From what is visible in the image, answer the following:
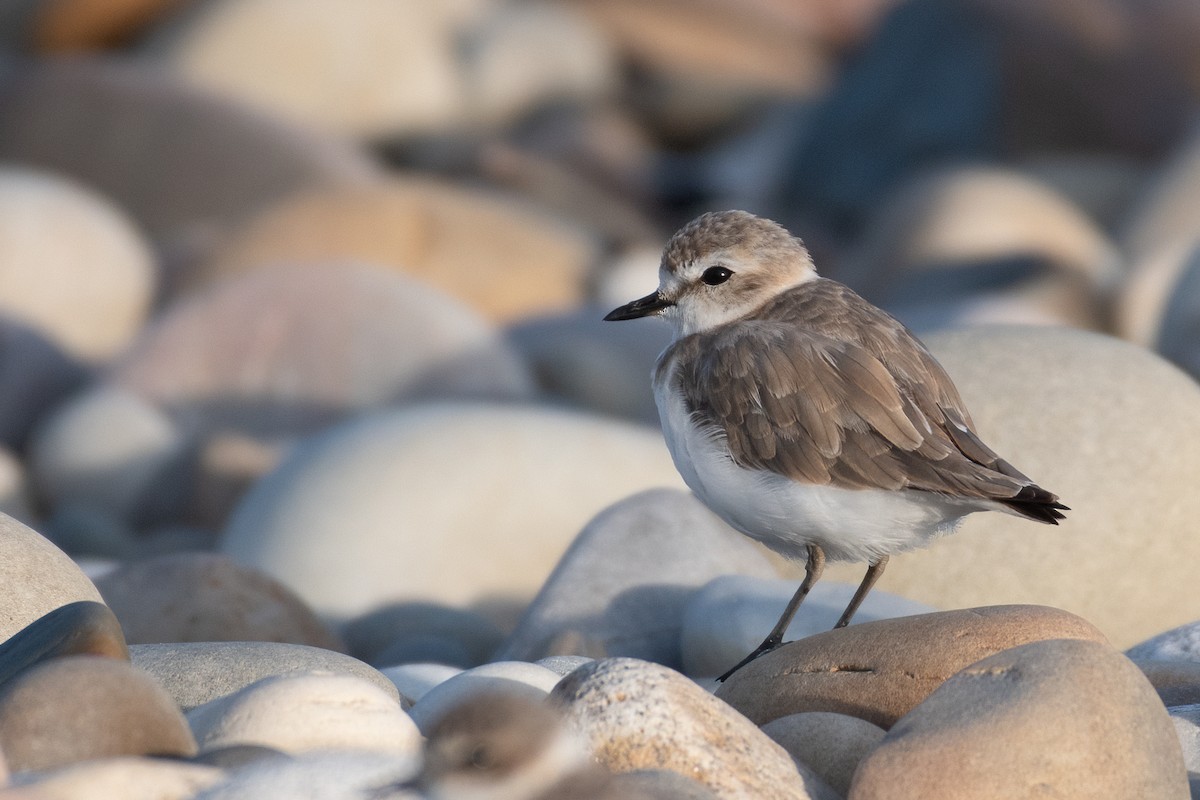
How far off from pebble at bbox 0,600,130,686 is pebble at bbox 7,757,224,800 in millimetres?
616

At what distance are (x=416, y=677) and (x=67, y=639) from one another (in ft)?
4.58

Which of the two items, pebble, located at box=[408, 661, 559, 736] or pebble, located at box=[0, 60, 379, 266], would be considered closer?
pebble, located at box=[408, 661, 559, 736]

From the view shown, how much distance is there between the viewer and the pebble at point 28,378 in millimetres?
10906

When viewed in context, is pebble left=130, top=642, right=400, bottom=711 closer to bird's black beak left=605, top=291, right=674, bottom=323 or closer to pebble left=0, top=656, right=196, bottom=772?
pebble left=0, top=656, right=196, bottom=772

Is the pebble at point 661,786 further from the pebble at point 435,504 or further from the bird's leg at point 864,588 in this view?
the pebble at point 435,504

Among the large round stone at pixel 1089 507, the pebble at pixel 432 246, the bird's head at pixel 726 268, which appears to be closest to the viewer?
the bird's head at pixel 726 268

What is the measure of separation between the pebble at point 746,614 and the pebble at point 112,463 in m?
4.88

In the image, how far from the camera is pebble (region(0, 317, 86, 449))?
1091cm

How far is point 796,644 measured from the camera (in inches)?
191

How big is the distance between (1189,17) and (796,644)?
1468 cm

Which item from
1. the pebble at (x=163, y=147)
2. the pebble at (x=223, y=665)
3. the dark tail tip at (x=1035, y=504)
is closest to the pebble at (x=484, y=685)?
the pebble at (x=223, y=665)

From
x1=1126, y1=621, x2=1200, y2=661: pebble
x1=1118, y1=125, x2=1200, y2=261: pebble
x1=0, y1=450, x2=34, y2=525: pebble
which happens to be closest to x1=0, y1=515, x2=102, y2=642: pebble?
x1=1126, y1=621, x2=1200, y2=661: pebble

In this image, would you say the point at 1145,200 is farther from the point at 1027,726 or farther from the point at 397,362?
the point at 1027,726

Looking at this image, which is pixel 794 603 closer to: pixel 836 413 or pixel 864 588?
pixel 864 588
